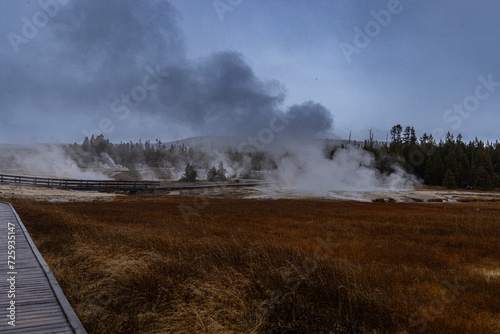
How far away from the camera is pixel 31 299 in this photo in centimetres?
579

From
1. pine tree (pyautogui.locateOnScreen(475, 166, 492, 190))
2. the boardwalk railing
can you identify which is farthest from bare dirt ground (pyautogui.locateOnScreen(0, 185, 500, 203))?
pine tree (pyautogui.locateOnScreen(475, 166, 492, 190))

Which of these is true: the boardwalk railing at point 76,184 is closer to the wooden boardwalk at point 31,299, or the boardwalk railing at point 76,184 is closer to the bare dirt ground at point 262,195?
the bare dirt ground at point 262,195

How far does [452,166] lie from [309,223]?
245ft

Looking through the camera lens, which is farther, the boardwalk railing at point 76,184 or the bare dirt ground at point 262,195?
the boardwalk railing at point 76,184

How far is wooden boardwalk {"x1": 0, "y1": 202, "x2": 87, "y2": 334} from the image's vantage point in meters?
4.79

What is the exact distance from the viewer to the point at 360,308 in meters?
5.38

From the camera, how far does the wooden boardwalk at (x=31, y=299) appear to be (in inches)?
188

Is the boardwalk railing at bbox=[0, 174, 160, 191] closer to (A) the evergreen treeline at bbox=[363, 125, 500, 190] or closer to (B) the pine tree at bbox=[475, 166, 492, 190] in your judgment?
(A) the evergreen treeline at bbox=[363, 125, 500, 190]

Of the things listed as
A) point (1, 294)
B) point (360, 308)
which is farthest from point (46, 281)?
point (360, 308)

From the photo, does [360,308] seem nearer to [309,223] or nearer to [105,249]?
[105,249]

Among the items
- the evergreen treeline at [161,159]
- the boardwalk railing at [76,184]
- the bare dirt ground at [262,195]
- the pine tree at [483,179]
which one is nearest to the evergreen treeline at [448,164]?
the pine tree at [483,179]

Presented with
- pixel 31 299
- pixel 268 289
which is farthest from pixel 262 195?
pixel 31 299

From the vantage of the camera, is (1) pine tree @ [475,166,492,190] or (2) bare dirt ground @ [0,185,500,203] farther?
(1) pine tree @ [475,166,492,190]

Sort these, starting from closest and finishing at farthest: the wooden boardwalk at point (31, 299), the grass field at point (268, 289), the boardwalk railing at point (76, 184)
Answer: the wooden boardwalk at point (31, 299), the grass field at point (268, 289), the boardwalk railing at point (76, 184)
